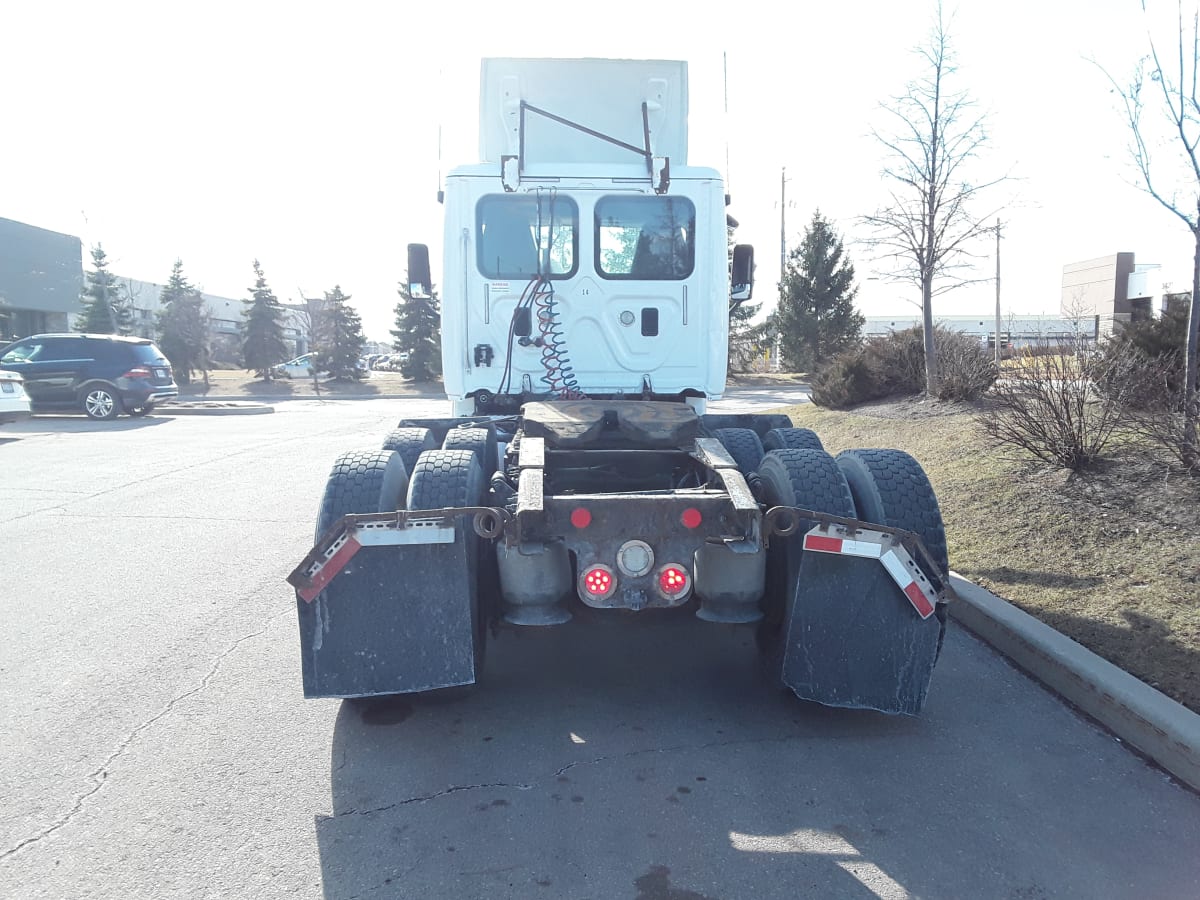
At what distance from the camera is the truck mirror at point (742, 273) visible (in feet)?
23.2

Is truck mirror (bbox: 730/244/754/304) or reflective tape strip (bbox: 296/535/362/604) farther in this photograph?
truck mirror (bbox: 730/244/754/304)

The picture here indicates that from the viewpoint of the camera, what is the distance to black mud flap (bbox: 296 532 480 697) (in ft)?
12.2

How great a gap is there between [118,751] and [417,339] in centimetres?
3863

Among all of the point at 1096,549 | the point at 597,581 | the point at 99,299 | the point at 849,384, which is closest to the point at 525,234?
the point at 597,581

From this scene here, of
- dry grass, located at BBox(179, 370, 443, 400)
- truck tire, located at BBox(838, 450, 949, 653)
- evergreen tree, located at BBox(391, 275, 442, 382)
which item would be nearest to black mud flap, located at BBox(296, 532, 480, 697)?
truck tire, located at BBox(838, 450, 949, 653)

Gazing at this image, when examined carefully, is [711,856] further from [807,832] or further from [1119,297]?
[1119,297]

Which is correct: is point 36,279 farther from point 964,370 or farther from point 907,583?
point 907,583

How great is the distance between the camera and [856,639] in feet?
12.5

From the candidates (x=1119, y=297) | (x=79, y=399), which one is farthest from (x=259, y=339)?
(x=1119, y=297)

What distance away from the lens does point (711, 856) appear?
305 cm

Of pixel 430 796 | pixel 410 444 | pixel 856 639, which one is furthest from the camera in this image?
pixel 410 444

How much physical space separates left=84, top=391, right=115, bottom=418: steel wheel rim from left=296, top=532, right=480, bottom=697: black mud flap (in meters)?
19.5

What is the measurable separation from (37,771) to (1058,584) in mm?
5517

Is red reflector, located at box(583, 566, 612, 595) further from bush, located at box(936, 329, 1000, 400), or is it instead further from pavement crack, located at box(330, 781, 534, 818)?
bush, located at box(936, 329, 1000, 400)
